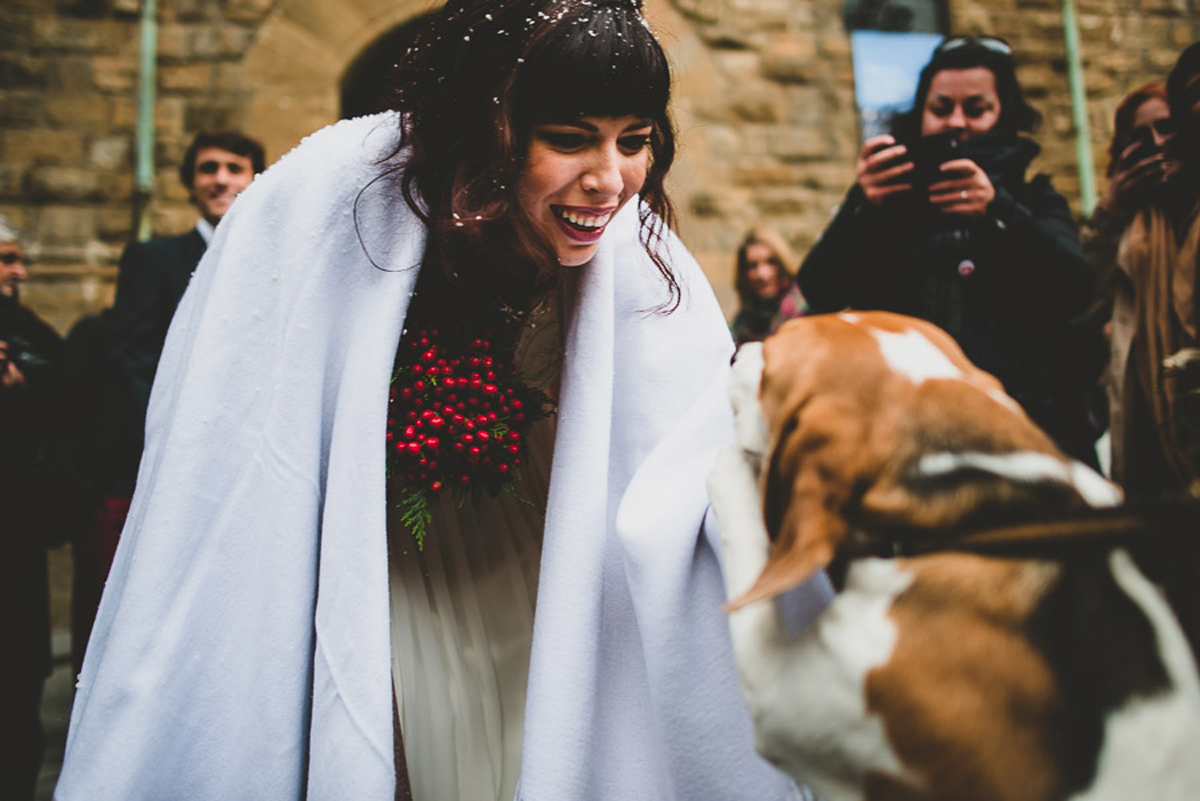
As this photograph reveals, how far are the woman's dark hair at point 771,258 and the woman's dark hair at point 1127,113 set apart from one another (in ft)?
5.17

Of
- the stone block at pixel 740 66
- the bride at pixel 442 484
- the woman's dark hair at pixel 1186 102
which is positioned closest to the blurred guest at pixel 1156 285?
the woman's dark hair at pixel 1186 102

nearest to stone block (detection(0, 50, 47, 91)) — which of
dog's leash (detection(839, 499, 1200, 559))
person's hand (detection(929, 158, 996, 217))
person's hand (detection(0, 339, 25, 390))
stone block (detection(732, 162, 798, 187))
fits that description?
person's hand (detection(0, 339, 25, 390))

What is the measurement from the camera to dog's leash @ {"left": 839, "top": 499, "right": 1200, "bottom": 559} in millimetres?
854

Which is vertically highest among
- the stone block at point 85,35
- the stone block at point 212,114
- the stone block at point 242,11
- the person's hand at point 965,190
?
the stone block at point 242,11

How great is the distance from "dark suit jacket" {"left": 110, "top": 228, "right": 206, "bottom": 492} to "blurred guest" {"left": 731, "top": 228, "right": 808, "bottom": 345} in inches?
103

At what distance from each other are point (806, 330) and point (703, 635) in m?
0.51

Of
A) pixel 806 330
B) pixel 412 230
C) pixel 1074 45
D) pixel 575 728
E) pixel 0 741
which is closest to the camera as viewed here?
pixel 806 330

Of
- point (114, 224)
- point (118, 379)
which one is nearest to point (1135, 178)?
point (118, 379)

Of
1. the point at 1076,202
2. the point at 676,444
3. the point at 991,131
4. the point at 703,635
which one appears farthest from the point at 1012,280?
the point at 1076,202

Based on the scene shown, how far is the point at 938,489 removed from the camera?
0.95m

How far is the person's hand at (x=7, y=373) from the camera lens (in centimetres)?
292

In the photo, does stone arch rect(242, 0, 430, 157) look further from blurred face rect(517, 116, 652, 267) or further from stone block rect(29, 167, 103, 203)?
blurred face rect(517, 116, 652, 267)

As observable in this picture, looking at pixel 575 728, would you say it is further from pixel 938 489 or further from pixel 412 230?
pixel 412 230

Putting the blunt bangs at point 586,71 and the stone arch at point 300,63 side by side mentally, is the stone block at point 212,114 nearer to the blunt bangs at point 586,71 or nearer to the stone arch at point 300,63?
the stone arch at point 300,63
